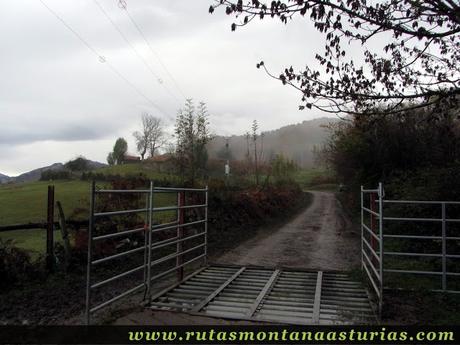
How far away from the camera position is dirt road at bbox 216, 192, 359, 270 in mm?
8867

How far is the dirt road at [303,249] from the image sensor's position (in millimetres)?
8867

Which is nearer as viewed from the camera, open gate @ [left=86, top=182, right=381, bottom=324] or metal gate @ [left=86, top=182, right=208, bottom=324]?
open gate @ [left=86, top=182, right=381, bottom=324]

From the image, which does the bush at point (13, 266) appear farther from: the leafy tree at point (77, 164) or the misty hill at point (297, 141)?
the misty hill at point (297, 141)

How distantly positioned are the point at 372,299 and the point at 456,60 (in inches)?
158

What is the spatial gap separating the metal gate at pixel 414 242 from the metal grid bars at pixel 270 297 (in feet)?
1.55

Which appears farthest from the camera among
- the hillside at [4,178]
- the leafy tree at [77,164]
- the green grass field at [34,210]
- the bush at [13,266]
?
the hillside at [4,178]

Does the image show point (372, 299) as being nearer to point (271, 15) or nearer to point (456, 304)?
point (456, 304)

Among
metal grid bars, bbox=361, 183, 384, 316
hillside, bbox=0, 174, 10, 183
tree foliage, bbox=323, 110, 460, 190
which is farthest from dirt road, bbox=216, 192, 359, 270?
hillside, bbox=0, 174, 10, 183

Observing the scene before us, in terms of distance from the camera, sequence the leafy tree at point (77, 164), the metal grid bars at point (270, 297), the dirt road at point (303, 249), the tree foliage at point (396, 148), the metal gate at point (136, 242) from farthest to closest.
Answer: the leafy tree at point (77, 164), the tree foliage at point (396, 148), the dirt road at point (303, 249), the metal gate at point (136, 242), the metal grid bars at point (270, 297)

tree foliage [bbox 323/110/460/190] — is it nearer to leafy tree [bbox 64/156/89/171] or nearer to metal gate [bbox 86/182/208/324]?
metal gate [bbox 86/182/208/324]

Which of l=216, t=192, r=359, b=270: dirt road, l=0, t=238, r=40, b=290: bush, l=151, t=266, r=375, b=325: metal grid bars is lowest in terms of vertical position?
l=216, t=192, r=359, b=270: dirt road

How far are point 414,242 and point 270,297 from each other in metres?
5.06

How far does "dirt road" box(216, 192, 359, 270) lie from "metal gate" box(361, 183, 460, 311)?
0.88 metres

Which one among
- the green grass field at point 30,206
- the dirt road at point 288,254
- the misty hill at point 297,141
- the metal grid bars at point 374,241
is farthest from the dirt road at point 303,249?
the misty hill at point 297,141
